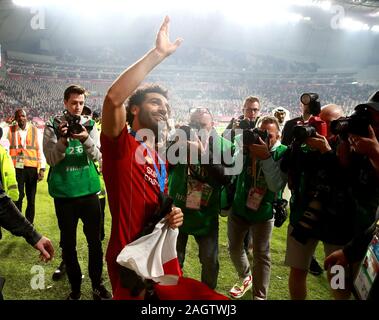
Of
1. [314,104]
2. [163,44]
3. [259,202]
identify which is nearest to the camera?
[163,44]

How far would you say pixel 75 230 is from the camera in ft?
8.99

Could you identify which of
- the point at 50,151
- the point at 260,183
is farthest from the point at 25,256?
the point at 260,183

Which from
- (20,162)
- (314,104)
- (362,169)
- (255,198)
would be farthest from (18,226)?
(20,162)

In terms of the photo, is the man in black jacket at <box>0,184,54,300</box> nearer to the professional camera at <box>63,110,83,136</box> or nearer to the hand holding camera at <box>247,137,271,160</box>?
the professional camera at <box>63,110,83,136</box>

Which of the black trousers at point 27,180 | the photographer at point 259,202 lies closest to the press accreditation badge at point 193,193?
the photographer at point 259,202

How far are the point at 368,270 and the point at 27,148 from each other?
462 centimetres

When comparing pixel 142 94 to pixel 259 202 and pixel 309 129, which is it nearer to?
pixel 309 129

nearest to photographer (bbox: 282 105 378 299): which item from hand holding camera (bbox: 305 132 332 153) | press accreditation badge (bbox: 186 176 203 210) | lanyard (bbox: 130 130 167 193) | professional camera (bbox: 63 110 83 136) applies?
hand holding camera (bbox: 305 132 332 153)

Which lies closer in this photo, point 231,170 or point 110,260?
point 110,260

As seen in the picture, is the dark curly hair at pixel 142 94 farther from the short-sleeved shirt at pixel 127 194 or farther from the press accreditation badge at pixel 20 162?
the press accreditation badge at pixel 20 162

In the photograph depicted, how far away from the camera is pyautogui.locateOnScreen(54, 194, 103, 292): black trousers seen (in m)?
2.69

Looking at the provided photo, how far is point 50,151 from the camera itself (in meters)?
2.66
